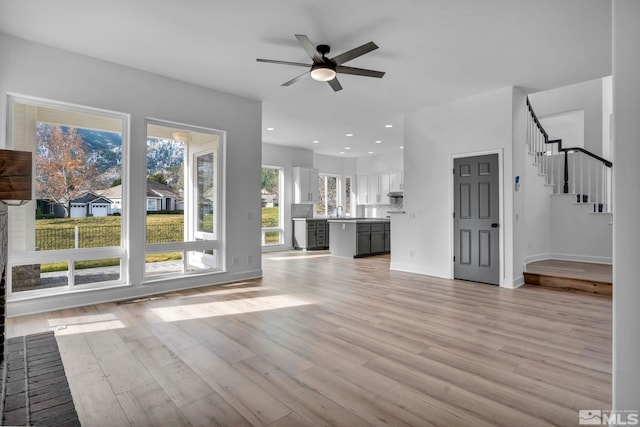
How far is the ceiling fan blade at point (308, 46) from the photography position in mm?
3117

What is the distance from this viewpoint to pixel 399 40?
12.2 feet

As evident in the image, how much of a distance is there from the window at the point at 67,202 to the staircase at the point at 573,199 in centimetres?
638

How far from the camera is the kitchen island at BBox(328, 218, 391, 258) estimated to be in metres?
8.38

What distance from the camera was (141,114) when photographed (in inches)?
181

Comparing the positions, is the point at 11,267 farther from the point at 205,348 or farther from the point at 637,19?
the point at 637,19

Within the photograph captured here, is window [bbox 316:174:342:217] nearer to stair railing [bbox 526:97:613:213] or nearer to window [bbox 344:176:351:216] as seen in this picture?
window [bbox 344:176:351:216]

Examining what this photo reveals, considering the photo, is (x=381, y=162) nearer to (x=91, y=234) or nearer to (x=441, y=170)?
(x=441, y=170)

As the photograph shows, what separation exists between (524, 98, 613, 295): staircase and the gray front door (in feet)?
2.37

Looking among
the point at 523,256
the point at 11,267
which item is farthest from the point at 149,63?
the point at 523,256

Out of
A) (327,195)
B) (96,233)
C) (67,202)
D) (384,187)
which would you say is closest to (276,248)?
(327,195)

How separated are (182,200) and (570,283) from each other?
19.8ft

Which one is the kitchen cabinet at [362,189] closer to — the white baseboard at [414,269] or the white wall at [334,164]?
the white wall at [334,164]

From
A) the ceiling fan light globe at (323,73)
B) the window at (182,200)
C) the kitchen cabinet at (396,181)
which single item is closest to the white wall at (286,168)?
the kitchen cabinet at (396,181)

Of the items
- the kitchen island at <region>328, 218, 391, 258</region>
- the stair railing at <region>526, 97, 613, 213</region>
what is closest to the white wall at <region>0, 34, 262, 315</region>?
the kitchen island at <region>328, 218, 391, 258</region>
